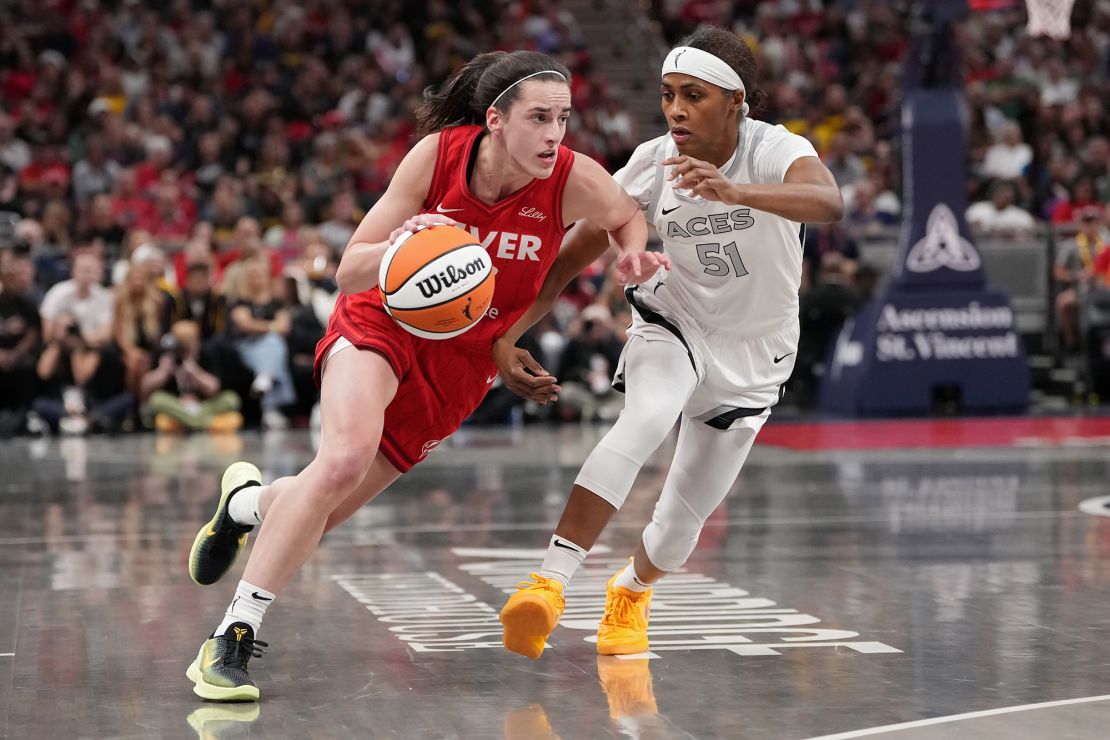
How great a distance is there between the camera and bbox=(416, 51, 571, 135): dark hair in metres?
4.68

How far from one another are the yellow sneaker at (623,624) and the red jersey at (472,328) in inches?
29.5

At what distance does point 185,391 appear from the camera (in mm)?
14023

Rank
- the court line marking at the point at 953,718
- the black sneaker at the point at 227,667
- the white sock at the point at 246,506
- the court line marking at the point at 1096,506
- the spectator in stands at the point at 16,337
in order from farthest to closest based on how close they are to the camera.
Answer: the spectator in stands at the point at 16,337 → the court line marking at the point at 1096,506 → the white sock at the point at 246,506 → the black sneaker at the point at 227,667 → the court line marking at the point at 953,718

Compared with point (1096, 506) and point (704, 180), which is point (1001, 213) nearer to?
point (1096, 506)

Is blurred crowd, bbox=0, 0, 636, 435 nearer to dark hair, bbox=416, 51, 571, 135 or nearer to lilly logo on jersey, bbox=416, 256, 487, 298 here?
dark hair, bbox=416, 51, 571, 135

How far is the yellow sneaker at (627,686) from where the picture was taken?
4113mm

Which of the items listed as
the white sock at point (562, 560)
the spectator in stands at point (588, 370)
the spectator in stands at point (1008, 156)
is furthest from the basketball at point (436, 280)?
the spectator in stands at point (1008, 156)

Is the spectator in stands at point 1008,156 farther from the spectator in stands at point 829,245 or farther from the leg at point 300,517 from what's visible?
the leg at point 300,517

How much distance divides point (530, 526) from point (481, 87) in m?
3.48

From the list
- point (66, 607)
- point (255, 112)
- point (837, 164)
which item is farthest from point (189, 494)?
point (837, 164)

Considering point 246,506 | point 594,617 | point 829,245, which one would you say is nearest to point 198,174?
point 829,245

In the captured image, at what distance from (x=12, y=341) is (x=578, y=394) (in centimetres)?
485

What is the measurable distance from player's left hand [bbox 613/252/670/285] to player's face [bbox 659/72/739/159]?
1.67ft

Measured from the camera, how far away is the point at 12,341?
1373 centimetres
